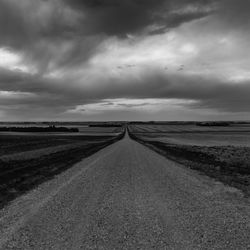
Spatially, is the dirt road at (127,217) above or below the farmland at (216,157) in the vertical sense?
above

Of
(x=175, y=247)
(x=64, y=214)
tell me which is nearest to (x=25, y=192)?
(x=64, y=214)

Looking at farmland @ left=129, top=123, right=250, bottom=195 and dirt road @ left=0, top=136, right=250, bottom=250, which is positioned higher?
dirt road @ left=0, top=136, right=250, bottom=250

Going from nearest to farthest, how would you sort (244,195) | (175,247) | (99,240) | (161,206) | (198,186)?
(175,247)
(99,240)
(161,206)
(244,195)
(198,186)

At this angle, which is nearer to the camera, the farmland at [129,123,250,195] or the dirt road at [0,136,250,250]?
the dirt road at [0,136,250,250]

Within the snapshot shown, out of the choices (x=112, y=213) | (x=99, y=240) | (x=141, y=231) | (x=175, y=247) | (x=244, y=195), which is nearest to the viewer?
(x=175, y=247)

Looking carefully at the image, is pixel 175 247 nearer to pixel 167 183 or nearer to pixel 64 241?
pixel 64 241

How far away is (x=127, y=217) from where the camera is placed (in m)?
7.08

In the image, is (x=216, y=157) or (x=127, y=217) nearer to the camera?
(x=127, y=217)

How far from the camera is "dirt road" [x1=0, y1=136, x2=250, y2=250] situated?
546 cm

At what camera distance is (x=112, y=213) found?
7398 mm

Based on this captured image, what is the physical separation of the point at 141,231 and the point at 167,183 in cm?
581

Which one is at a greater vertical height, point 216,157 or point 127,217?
point 127,217

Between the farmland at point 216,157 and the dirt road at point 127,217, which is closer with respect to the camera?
the dirt road at point 127,217

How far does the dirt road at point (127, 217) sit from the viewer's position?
546 centimetres
